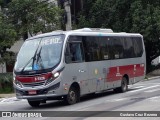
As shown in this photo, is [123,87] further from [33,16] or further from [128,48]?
[33,16]

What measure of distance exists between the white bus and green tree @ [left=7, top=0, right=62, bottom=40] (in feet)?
37.6

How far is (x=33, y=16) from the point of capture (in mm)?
33062

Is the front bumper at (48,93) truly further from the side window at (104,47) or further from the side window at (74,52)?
the side window at (104,47)

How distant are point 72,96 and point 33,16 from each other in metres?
15.7

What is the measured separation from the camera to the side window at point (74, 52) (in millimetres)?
18312

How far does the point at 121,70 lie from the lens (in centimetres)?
2278

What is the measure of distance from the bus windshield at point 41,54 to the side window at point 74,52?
16.3 inches

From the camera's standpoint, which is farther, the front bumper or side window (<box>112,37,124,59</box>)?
side window (<box>112,37,124,59</box>)

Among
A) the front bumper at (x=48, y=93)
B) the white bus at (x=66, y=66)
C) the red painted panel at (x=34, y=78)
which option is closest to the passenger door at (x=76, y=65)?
the white bus at (x=66, y=66)

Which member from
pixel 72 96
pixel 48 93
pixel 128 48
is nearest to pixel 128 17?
pixel 128 48

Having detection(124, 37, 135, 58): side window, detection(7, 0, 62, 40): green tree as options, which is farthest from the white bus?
detection(7, 0, 62, 40): green tree

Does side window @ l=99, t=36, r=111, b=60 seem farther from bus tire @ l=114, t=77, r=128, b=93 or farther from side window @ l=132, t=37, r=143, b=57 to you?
side window @ l=132, t=37, r=143, b=57

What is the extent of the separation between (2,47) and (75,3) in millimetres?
22060

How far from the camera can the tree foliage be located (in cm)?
4088
